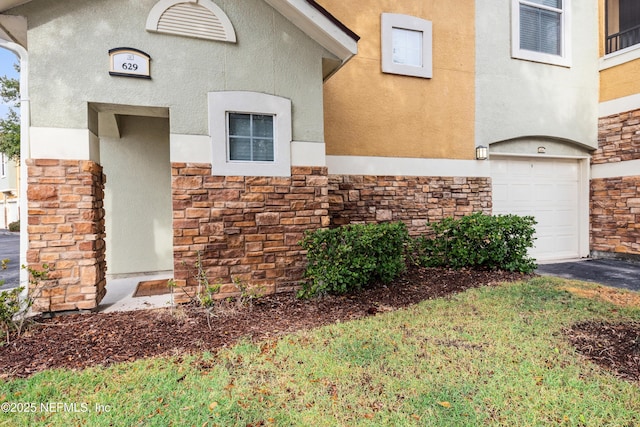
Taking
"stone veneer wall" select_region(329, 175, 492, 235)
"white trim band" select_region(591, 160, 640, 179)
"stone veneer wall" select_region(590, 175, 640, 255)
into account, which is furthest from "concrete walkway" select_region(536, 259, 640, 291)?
"white trim band" select_region(591, 160, 640, 179)

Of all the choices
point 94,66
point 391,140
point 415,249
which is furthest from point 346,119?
point 94,66

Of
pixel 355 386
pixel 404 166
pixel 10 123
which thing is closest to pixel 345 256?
pixel 355 386

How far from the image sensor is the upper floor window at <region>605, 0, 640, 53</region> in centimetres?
843

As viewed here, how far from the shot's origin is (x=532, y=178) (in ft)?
27.7

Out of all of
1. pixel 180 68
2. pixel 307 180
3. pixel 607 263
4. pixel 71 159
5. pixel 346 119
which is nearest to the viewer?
pixel 71 159

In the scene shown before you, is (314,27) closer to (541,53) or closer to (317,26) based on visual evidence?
(317,26)

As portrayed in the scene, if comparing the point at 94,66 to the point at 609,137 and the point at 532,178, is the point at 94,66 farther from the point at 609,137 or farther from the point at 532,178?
the point at 609,137

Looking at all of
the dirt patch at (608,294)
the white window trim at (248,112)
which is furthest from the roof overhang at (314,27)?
the dirt patch at (608,294)

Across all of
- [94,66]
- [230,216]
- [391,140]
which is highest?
[94,66]

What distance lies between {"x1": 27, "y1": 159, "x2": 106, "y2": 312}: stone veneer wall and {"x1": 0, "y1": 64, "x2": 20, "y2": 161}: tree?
15.9 metres

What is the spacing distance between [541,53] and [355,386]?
9.13 metres

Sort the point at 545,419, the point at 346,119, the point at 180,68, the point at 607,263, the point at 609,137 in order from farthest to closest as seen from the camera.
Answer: the point at 609,137 < the point at 607,263 < the point at 346,119 < the point at 180,68 < the point at 545,419

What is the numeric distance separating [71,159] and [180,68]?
73.3 inches

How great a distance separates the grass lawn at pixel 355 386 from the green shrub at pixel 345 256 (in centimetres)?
101
